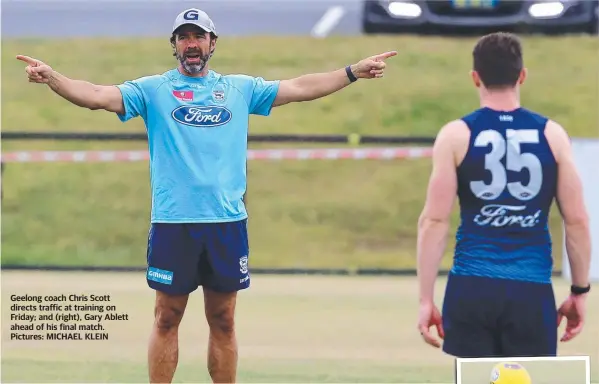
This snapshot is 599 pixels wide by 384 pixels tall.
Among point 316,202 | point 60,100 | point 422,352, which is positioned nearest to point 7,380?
point 422,352

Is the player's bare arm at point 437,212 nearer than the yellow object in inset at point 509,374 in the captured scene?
Yes

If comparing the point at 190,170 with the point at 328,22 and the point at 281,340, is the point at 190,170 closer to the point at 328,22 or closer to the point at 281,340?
the point at 281,340

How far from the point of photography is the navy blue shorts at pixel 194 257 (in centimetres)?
612

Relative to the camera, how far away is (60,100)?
16.5 metres

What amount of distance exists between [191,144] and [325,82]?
0.77 meters

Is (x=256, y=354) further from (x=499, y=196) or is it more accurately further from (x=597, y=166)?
(x=597, y=166)

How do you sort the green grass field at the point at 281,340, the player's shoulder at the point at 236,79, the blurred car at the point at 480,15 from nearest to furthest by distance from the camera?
the player's shoulder at the point at 236,79, the green grass field at the point at 281,340, the blurred car at the point at 480,15

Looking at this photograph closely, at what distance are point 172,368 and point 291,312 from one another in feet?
11.7

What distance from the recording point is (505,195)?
4855 millimetres

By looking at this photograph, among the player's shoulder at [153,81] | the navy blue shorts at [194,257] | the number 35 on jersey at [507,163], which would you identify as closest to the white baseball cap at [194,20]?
the player's shoulder at [153,81]

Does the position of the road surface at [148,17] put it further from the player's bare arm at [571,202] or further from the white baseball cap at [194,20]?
the player's bare arm at [571,202]

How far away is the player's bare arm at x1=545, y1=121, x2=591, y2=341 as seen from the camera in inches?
192

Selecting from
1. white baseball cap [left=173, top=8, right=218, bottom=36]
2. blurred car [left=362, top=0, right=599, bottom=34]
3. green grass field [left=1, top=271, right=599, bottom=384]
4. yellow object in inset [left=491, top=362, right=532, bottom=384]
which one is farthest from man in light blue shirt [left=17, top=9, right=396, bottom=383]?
blurred car [left=362, top=0, right=599, bottom=34]

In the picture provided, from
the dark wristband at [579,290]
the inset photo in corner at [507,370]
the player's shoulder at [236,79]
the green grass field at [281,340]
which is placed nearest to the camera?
the inset photo in corner at [507,370]
